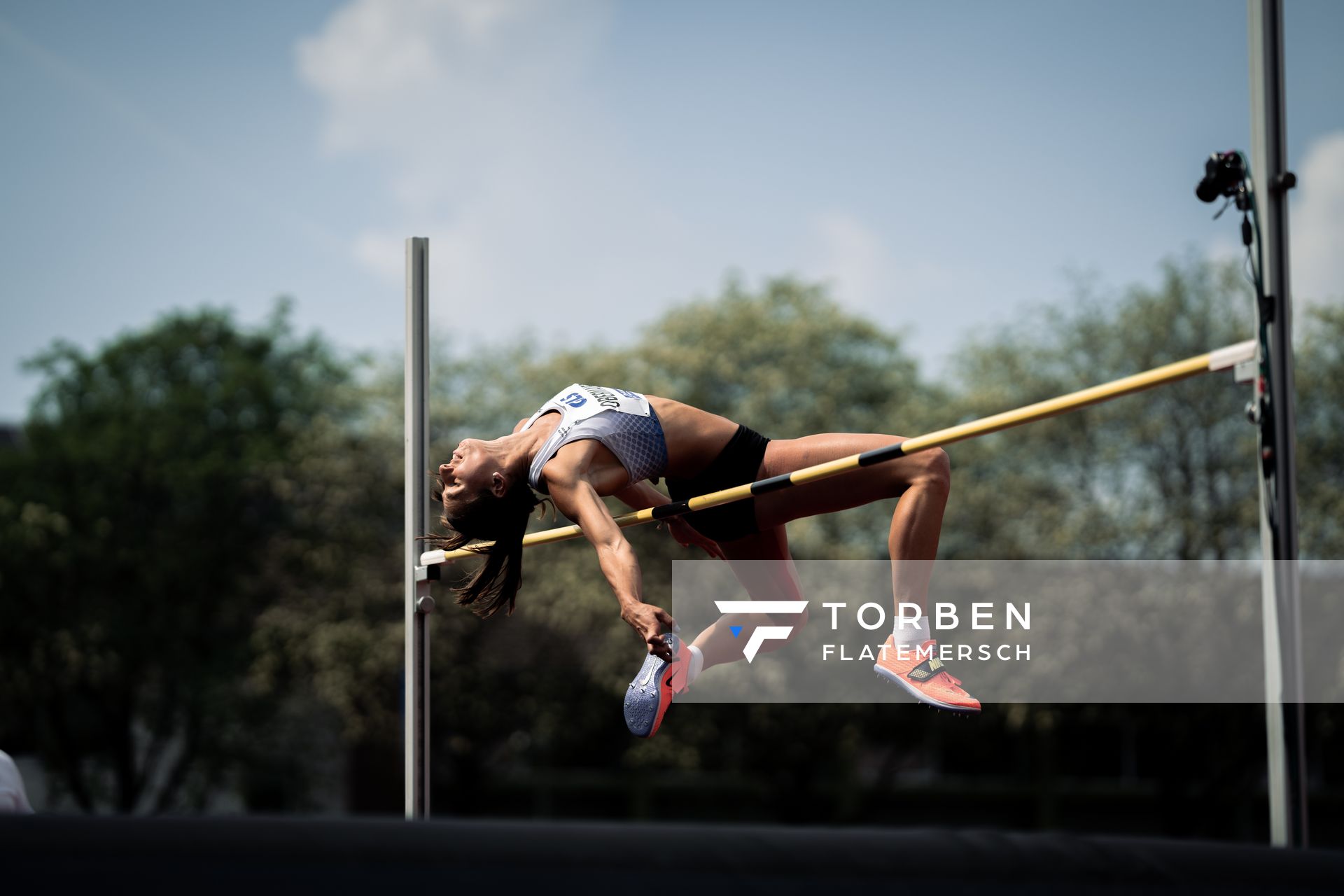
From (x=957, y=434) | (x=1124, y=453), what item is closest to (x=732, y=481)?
(x=957, y=434)

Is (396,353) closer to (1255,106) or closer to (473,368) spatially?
(473,368)

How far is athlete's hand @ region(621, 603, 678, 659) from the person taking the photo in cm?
339

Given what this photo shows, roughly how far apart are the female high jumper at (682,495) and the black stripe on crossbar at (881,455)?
33 centimetres

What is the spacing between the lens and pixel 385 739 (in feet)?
68.1

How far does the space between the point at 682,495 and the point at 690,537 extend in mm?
286

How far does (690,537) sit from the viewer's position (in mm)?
4832

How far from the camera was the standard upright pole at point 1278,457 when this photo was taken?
9.32 ft

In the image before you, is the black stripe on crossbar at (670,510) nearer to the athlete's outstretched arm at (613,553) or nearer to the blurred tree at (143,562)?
the athlete's outstretched arm at (613,553)

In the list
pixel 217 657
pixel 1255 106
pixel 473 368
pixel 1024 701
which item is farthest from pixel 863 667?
pixel 1255 106

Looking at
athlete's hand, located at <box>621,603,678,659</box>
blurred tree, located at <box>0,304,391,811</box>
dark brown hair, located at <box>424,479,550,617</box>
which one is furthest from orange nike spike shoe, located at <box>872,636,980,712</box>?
blurred tree, located at <box>0,304,391,811</box>

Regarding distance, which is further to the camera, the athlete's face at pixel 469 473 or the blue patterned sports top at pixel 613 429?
the athlete's face at pixel 469 473

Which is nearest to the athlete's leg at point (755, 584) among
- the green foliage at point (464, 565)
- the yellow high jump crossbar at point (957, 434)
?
the yellow high jump crossbar at point (957, 434)

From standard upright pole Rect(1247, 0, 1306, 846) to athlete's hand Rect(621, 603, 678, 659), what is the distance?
4.65ft

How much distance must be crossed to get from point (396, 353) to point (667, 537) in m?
6.02
